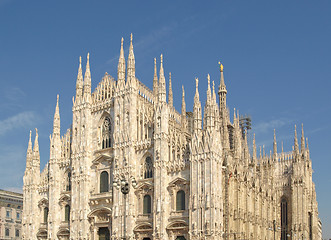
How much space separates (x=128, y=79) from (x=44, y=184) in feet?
63.7

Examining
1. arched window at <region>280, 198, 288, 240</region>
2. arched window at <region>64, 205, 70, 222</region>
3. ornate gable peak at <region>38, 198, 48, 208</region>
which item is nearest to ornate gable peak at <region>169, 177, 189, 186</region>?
arched window at <region>64, 205, 70, 222</region>

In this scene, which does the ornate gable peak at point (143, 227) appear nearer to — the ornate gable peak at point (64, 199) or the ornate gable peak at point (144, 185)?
the ornate gable peak at point (144, 185)

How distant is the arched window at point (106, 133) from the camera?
62281 millimetres

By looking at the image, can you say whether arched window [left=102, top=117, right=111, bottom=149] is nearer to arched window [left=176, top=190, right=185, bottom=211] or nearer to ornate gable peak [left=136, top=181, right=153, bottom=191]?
ornate gable peak [left=136, top=181, right=153, bottom=191]

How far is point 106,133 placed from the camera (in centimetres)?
6275

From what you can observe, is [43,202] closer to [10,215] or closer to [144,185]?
[144,185]

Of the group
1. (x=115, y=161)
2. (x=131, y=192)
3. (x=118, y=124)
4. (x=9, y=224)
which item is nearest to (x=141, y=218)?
(x=131, y=192)

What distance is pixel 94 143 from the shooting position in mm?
63375

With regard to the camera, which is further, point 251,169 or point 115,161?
point 251,169

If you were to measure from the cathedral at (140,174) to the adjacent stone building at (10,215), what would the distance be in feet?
60.7

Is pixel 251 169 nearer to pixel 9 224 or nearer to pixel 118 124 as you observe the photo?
pixel 118 124

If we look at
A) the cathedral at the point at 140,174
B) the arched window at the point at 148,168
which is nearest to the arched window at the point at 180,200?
the cathedral at the point at 140,174

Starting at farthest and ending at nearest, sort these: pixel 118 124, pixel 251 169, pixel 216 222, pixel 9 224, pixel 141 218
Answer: pixel 9 224 → pixel 251 169 → pixel 118 124 → pixel 141 218 → pixel 216 222

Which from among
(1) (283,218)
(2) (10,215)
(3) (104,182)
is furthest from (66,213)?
(1) (283,218)
